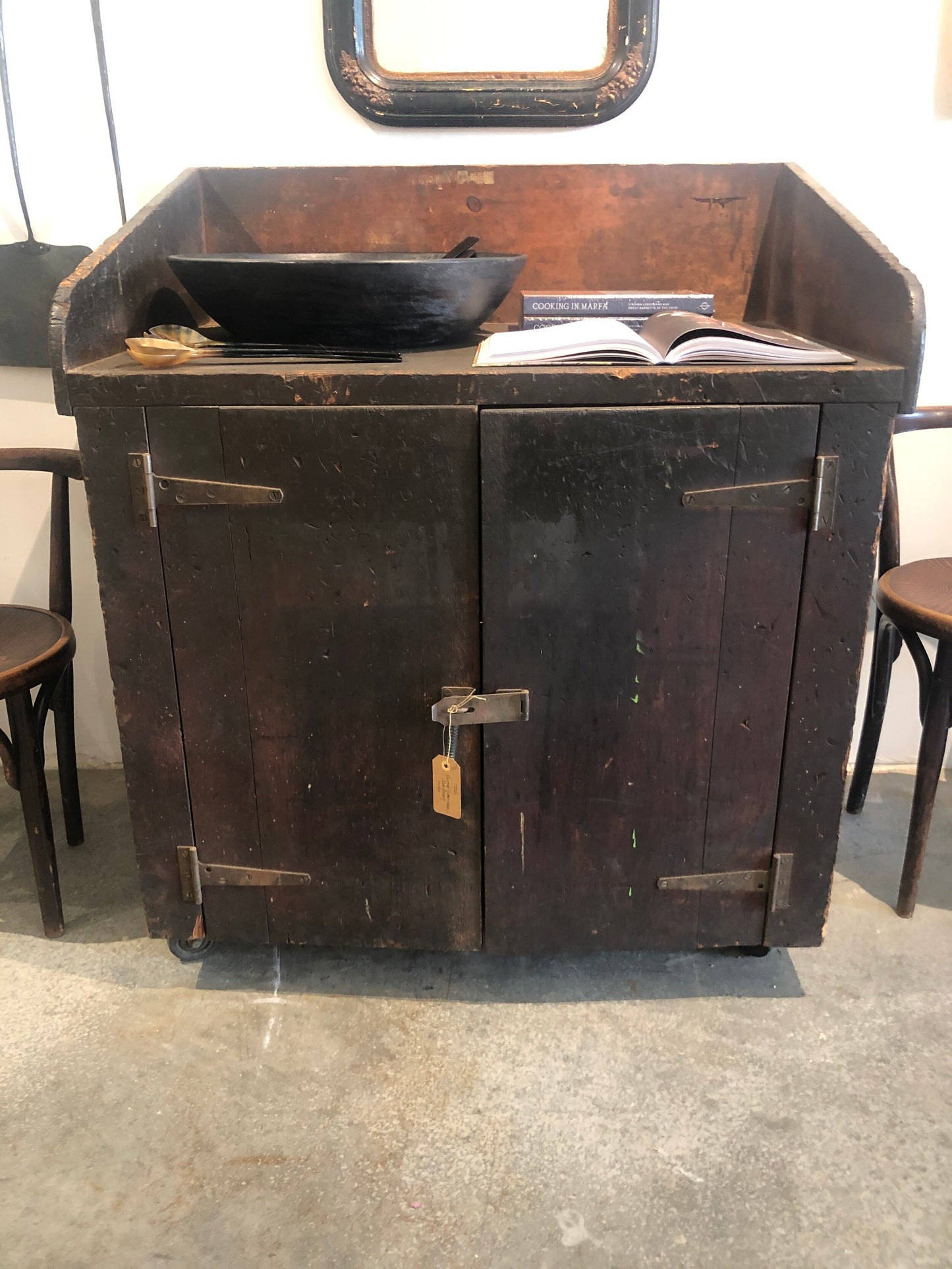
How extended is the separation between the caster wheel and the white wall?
113 cm

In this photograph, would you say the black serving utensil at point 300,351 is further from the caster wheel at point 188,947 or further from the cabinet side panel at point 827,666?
the caster wheel at point 188,947

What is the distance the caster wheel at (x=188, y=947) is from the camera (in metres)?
1.35

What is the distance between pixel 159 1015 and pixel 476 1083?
0.44 m

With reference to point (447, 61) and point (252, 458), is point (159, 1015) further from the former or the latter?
point (447, 61)

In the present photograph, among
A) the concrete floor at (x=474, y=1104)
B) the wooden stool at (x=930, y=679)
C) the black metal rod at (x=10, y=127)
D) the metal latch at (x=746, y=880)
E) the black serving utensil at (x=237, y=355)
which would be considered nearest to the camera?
the concrete floor at (x=474, y=1104)

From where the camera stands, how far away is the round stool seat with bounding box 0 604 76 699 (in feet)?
4.11

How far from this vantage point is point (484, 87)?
1.40 metres

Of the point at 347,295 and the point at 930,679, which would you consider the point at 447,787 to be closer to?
the point at 347,295

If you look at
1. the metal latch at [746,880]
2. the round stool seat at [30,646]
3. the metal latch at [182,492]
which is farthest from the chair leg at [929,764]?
the round stool seat at [30,646]

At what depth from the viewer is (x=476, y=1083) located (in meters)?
1.14

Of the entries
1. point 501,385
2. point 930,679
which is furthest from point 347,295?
point 930,679

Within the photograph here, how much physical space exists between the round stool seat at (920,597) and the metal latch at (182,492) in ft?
2.90

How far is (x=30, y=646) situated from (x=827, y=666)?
1.09 metres

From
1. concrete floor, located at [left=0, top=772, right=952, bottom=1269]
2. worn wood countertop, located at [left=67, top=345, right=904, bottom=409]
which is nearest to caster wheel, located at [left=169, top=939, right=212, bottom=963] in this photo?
concrete floor, located at [left=0, top=772, right=952, bottom=1269]
